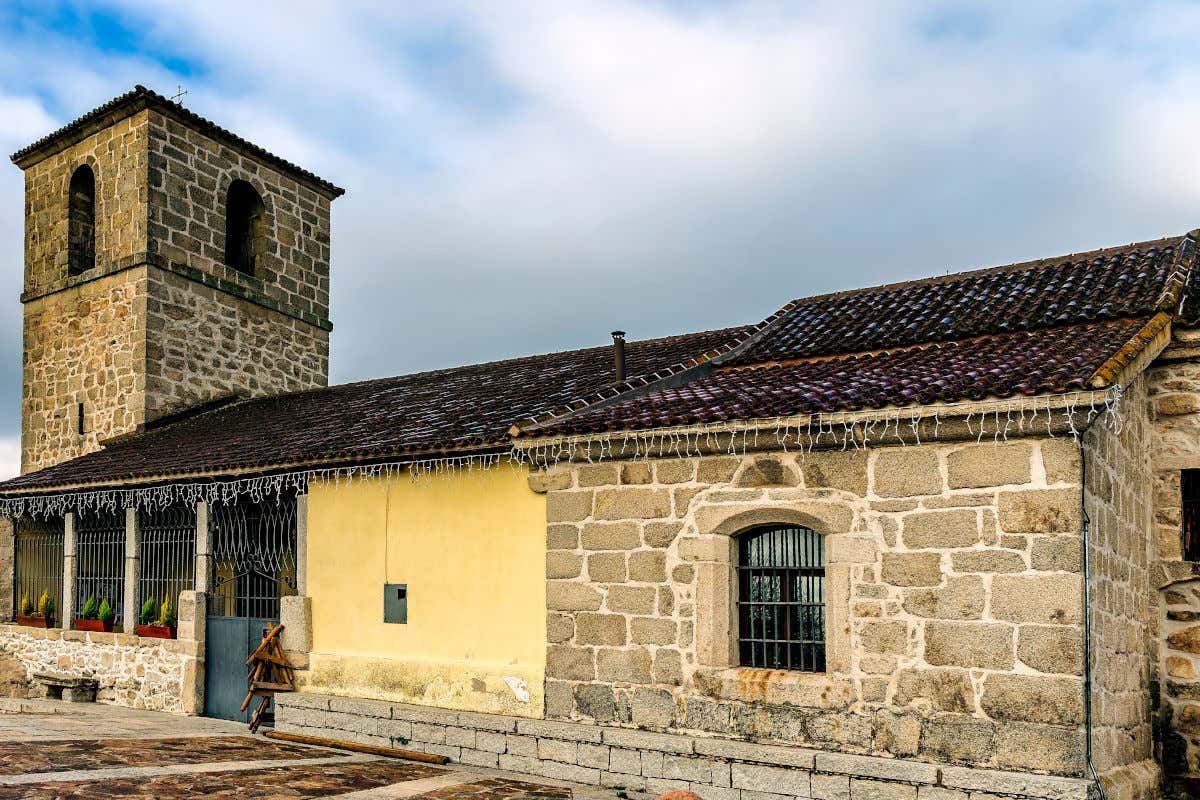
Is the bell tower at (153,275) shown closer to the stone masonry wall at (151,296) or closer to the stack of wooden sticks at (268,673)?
the stone masonry wall at (151,296)

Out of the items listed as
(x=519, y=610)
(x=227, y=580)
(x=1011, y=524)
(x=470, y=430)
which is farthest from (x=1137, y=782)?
(x=227, y=580)

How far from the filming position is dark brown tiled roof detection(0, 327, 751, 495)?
991cm

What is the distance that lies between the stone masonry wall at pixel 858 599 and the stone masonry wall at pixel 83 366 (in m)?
9.83

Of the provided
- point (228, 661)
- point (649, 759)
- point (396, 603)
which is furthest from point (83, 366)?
point (649, 759)

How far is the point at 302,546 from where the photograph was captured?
35.3 feet

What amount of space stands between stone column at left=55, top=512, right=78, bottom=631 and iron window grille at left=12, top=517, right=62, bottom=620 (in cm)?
91

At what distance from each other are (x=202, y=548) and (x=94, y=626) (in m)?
2.38

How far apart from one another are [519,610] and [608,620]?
1000mm

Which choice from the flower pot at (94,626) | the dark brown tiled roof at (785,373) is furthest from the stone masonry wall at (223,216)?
the flower pot at (94,626)

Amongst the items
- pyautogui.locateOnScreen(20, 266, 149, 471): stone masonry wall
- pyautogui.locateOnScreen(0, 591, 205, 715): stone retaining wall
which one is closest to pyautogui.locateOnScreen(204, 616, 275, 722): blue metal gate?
pyautogui.locateOnScreen(0, 591, 205, 715): stone retaining wall

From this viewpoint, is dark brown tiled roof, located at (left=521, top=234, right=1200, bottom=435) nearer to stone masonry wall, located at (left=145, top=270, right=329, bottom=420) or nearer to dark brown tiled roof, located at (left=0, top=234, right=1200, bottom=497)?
dark brown tiled roof, located at (left=0, top=234, right=1200, bottom=497)

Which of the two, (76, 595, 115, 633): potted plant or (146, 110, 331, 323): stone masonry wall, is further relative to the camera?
(146, 110, 331, 323): stone masonry wall

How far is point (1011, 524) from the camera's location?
21.9ft

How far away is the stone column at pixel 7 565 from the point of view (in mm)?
14812
